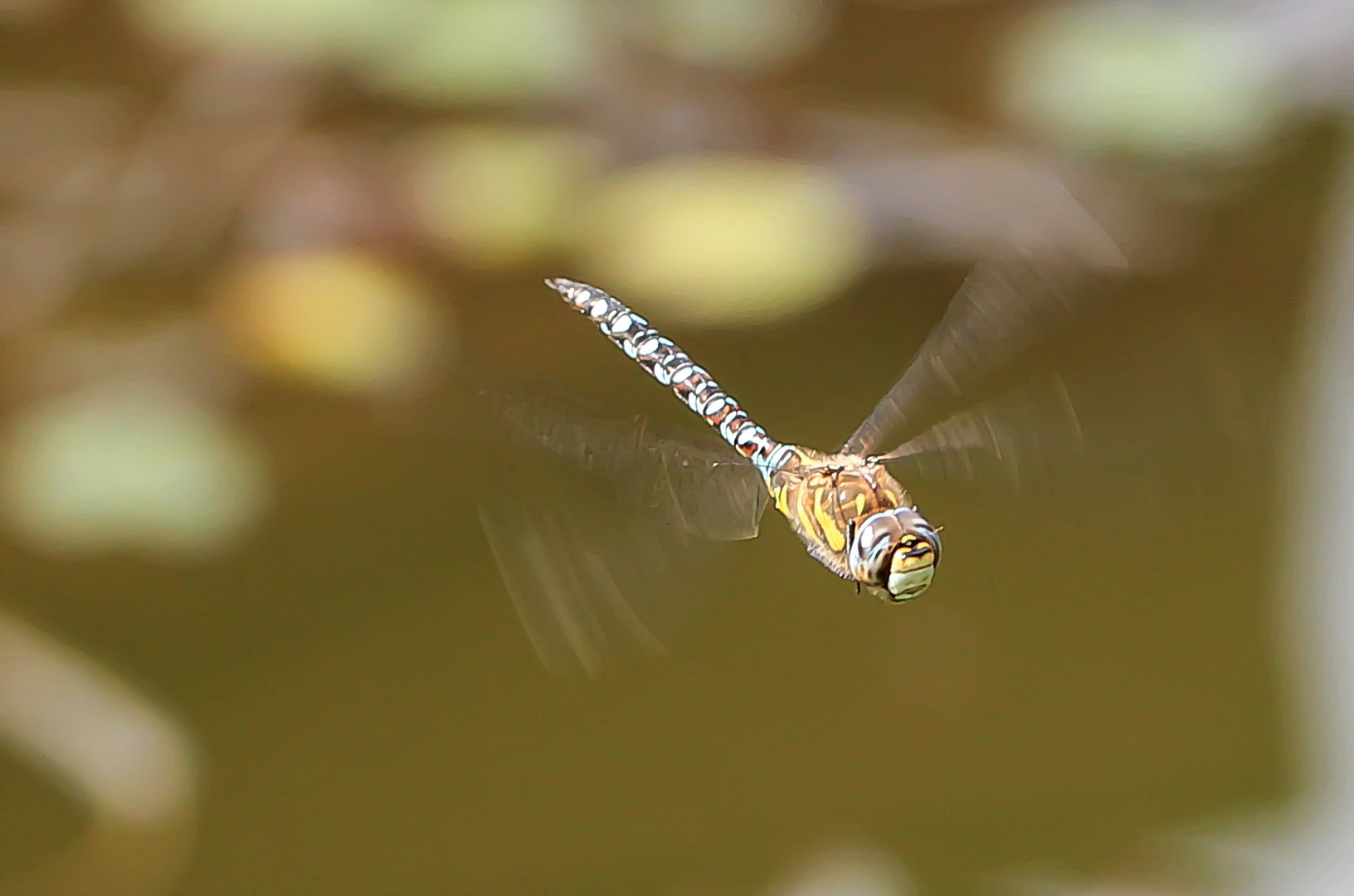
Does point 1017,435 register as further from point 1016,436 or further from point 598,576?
point 598,576

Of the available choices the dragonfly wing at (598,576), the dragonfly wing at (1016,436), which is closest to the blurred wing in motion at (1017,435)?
the dragonfly wing at (1016,436)

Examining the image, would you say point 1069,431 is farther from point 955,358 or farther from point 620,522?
point 620,522

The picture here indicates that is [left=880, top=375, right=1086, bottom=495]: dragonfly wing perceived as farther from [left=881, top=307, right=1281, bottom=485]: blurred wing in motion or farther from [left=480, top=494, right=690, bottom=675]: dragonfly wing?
[left=480, top=494, right=690, bottom=675]: dragonfly wing

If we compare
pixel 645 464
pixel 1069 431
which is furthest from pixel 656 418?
pixel 1069 431

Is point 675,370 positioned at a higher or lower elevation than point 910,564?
higher

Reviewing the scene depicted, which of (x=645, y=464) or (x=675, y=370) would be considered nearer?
(x=645, y=464)

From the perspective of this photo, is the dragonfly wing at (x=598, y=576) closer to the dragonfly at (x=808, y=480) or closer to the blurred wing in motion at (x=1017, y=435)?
the dragonfly at (x=808, y=480)
